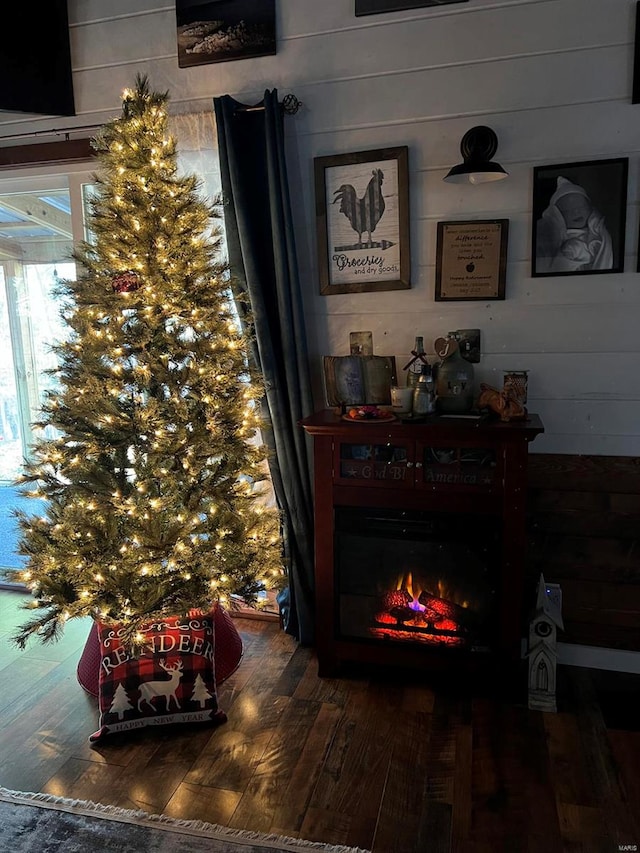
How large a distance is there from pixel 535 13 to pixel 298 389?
5.14 ft

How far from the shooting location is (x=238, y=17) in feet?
7.80

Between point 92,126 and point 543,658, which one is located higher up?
point 92,126

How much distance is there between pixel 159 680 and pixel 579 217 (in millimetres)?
2157

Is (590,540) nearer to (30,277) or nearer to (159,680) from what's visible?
(159,680)

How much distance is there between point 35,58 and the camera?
2523mm

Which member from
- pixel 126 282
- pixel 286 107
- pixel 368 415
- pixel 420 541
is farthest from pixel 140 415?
pixel 286 107

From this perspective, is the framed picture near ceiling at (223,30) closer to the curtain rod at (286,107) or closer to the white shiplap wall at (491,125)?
the white shiplap wall at (491,125)

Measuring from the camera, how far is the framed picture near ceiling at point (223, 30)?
2357 mm

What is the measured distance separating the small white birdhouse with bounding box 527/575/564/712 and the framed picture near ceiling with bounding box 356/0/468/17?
85.8 inches

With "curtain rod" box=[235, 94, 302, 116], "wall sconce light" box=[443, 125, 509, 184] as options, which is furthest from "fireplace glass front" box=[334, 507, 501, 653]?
"curtain rod" box=[235, 94, 302, 116]

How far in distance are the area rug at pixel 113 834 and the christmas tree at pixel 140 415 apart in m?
0.51

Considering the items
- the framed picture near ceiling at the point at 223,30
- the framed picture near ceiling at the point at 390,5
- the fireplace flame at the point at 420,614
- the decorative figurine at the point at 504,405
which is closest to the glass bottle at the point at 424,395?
the decorative figurine at the point at 504,405

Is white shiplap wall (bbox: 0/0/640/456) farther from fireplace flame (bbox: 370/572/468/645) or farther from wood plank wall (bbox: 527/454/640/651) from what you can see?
fireplace flame (bbox: 370/572/468/645)

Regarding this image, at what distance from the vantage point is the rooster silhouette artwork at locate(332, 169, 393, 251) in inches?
91.7
